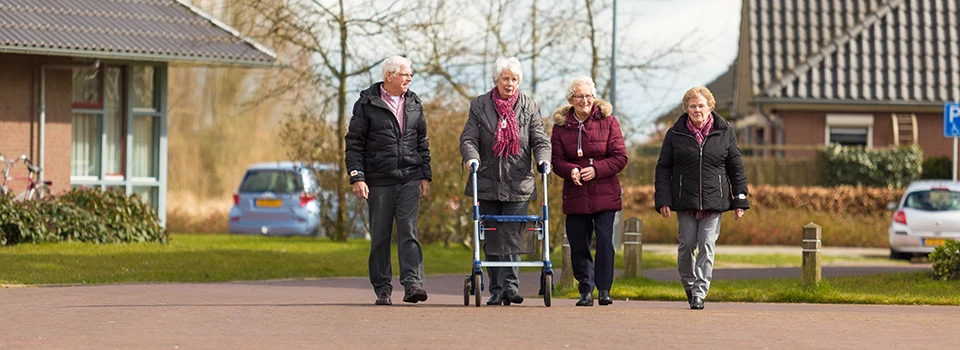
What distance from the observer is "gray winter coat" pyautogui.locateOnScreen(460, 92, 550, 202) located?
11617mm

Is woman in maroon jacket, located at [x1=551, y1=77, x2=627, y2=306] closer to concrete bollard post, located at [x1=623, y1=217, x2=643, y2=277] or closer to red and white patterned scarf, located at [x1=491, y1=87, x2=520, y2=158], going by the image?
red and white patterned scarf, located at [x1=491, y1=87, x2=520, y2=158]

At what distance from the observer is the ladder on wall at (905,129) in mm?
32719

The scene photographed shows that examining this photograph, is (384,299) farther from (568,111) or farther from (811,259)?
(811,259)

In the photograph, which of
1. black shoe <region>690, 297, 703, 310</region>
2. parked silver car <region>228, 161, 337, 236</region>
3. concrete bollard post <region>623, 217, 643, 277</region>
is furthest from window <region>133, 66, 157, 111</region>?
black shoe <region>690, 297, 703, 310</region>

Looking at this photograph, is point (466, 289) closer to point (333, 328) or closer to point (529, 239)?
point (529, 239)

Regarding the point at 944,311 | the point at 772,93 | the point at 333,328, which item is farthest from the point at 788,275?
the point at 772,93

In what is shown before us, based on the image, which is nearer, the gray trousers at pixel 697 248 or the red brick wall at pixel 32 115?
the gray trousers at pixel 697 248

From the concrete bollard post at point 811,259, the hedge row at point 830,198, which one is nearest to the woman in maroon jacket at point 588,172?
the concrete bollard post at point 811,259

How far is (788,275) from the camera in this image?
60.4 feet

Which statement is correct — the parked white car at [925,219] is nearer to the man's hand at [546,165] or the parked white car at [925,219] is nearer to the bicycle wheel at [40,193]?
the bicycle wheel at [40,193]

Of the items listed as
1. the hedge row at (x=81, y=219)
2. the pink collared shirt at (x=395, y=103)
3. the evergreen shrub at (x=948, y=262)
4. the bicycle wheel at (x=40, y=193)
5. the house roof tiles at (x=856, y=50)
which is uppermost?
→ the house roof tiles at (x=856, y=50)

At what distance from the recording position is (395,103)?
12.0m

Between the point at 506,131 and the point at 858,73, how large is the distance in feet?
76.3

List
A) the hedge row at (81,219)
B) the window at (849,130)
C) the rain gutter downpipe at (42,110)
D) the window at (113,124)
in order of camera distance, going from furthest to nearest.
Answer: the window at (849,130) < the window at (113,124) < the rain gutter downpipe at (42,110) < the hedge row at (81,219)
